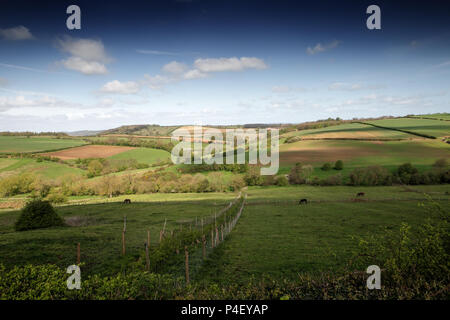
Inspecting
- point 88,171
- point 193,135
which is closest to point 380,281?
point 88,171

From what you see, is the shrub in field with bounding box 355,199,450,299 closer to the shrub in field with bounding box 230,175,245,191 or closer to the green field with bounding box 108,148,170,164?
the shrub in field with bounding box 230,175,245,191

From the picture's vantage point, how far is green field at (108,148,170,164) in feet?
392

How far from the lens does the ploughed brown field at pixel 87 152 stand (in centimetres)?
10638

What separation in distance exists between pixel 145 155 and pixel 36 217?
98.8m

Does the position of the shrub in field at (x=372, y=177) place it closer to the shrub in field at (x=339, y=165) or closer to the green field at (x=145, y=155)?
the shrub in field at (x=339, y=165)

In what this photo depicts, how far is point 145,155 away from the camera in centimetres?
12681

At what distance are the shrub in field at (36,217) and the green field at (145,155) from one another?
289 feet

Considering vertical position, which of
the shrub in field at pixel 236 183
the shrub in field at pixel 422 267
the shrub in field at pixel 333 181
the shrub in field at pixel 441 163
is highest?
the shrub in field at pixel 422 267

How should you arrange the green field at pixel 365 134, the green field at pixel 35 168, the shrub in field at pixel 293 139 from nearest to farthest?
1. the green field at pixel 35 168
2. the green field at pixel 365 134
3. the shrub in field at pixel 293 139

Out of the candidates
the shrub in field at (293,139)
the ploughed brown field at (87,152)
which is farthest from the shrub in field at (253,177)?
the ploughed brown field at (87,152)

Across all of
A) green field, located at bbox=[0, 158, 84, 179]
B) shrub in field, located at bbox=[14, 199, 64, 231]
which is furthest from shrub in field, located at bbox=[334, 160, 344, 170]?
green field, located at bbox=[0, 158, 84, 179]

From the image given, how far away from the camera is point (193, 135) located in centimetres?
15862
